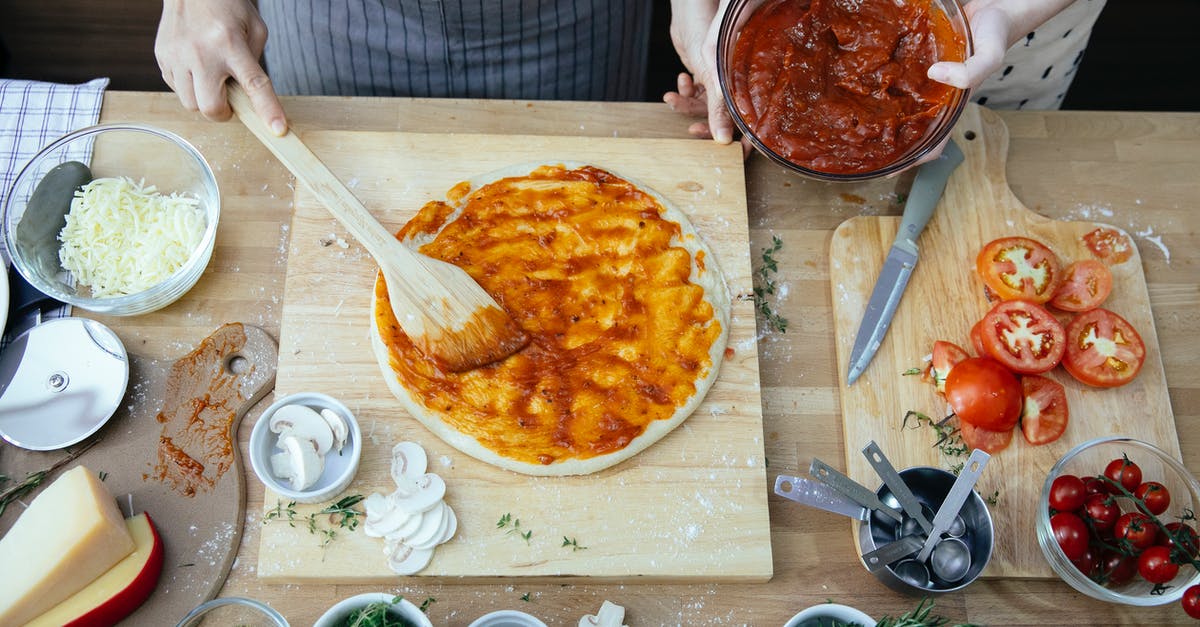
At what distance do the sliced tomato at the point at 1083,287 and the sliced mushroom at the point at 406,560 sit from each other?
190 cm

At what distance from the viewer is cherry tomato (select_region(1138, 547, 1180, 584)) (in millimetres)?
2078

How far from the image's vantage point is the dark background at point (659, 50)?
417cm

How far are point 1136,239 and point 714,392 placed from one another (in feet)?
4.72

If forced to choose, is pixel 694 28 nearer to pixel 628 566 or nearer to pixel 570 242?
pixel 570 242

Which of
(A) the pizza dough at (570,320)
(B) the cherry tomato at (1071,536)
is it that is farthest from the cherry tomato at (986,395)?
(A) the pizza dough at (570,320)

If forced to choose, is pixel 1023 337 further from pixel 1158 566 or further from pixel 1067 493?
pixel 1158 566

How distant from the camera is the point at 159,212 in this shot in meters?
2.46

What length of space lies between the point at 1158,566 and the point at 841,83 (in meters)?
1.41

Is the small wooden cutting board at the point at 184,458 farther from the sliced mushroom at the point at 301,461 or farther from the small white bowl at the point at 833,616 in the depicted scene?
the small white bowl at the point at 833,616

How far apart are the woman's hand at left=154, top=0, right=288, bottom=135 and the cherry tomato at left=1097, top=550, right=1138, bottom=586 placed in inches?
94.3

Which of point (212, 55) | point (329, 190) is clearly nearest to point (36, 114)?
point (212, 55)

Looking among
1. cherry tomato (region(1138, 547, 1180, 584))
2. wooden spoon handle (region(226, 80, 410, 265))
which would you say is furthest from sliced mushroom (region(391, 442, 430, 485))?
cherry tomato (region(1138, 547, 1180, 584))

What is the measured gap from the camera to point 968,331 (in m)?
2.55

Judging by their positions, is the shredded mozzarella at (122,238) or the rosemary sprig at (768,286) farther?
the rosemary sprig at (768,286)
